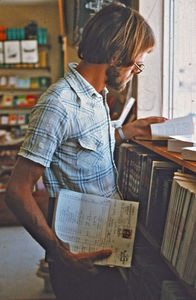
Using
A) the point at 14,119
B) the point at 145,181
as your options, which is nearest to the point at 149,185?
the point at 145,181

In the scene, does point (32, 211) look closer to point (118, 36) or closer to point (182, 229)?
point (182, 229)

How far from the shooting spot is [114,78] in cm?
111

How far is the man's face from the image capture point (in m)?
1.09

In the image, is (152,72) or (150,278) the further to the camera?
(152,72)

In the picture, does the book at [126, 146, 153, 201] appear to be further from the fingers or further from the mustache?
the mustache

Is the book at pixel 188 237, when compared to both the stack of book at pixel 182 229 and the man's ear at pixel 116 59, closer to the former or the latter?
the stack of book at pixel 182 229

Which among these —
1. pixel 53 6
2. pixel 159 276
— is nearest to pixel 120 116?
pixel 159 276

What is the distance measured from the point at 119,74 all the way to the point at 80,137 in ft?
0.80

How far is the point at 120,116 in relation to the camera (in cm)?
187

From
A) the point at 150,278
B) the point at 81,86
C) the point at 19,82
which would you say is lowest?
the point at 150,278

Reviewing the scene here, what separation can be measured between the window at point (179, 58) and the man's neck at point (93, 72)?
12.8 inches

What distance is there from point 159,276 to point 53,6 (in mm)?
2323

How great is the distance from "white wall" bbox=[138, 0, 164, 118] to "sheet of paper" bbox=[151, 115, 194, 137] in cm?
17

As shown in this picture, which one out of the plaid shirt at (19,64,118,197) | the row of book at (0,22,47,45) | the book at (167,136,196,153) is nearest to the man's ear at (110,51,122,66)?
the plaid shirt at (19,64,118,197)
